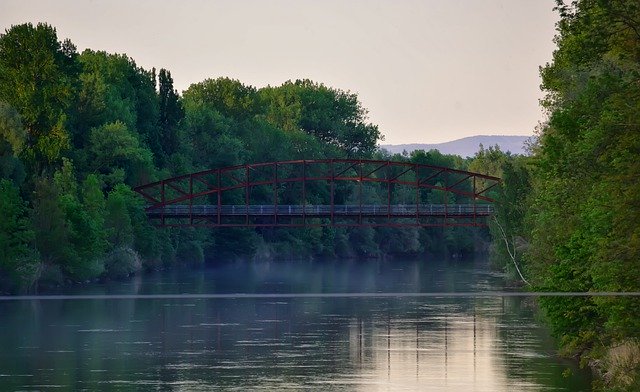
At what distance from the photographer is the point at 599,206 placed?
37625 millimetres

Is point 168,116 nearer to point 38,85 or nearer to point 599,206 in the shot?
point 38,85

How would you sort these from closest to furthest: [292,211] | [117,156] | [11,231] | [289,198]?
[11,231] < [117,156] < [292,211] < [289,198]

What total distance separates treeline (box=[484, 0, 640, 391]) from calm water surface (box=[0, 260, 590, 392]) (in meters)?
2.13

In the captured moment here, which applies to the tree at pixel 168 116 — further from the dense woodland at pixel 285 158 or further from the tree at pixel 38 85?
the tree at pixel 38 85

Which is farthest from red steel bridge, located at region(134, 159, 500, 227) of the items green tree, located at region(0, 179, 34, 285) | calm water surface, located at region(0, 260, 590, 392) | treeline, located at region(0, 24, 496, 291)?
green tree, located at region(0, 179, 34, 285)

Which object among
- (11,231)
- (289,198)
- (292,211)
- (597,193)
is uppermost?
(289,198)

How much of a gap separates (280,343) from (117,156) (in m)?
56.3

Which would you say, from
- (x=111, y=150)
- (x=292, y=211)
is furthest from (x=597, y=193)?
(x=292, y=211)

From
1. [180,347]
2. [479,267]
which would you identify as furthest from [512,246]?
[180,347]

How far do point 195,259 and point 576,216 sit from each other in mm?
82911

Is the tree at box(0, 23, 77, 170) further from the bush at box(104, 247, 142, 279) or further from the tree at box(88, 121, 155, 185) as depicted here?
the bush at box(104, 247, 142, 279)

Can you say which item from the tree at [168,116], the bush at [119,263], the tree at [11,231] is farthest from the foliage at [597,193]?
the tree at [168,116]

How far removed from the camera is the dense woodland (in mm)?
36125

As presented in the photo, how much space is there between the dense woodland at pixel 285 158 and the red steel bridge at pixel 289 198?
217 cm
